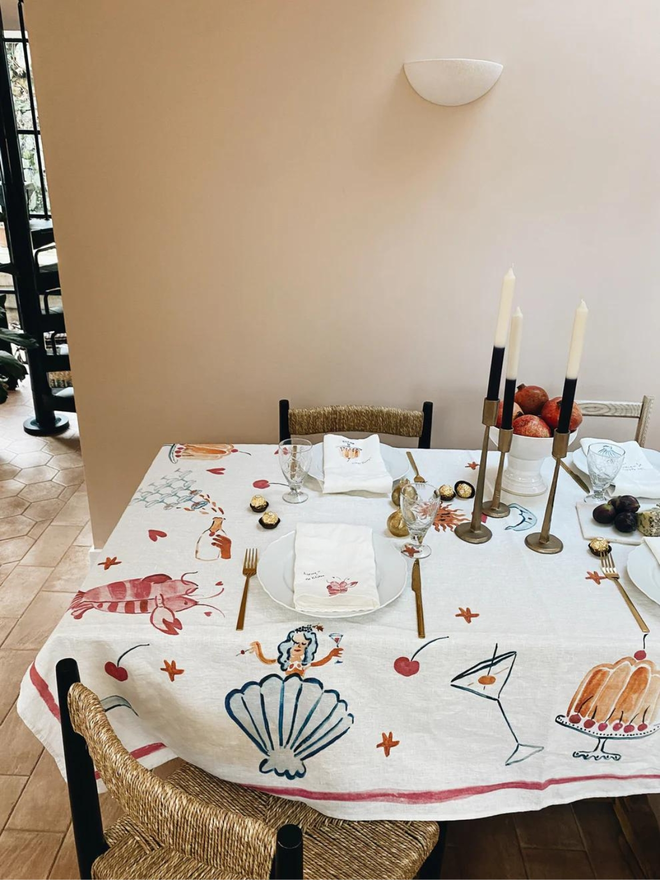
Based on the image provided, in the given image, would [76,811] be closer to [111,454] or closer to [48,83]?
[111,454]

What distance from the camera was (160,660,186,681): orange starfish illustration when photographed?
1.09 meters

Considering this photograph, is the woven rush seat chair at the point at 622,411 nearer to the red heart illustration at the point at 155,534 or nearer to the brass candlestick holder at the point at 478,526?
the brass candlestick holder at the point at 478,526

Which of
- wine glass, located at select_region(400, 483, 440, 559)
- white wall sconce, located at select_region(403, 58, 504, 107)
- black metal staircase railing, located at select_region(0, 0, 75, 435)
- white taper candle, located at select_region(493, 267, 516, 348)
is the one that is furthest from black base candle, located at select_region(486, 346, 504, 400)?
black metal staircase railing, located at select_region(0, 0, 75, 435)

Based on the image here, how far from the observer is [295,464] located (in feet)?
4.78

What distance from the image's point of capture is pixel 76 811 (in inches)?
38.9

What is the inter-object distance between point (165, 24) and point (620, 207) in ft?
4.42

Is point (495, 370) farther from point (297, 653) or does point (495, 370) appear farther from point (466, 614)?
point (297, 653)

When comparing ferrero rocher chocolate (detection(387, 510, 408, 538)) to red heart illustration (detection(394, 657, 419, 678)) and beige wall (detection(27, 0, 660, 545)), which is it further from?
beige wall (detection(27, 0, 660, 545))

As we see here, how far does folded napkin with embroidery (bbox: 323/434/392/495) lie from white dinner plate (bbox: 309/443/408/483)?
17mm

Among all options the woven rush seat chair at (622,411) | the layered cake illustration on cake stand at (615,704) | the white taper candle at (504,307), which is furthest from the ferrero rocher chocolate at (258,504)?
the woven rush seat chair at (622,411)

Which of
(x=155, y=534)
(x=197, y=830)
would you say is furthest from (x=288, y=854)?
(x=155, y=534)

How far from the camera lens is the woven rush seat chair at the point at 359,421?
1883 mm

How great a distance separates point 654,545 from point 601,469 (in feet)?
0.73

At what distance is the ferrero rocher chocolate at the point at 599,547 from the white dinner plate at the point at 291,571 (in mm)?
375
